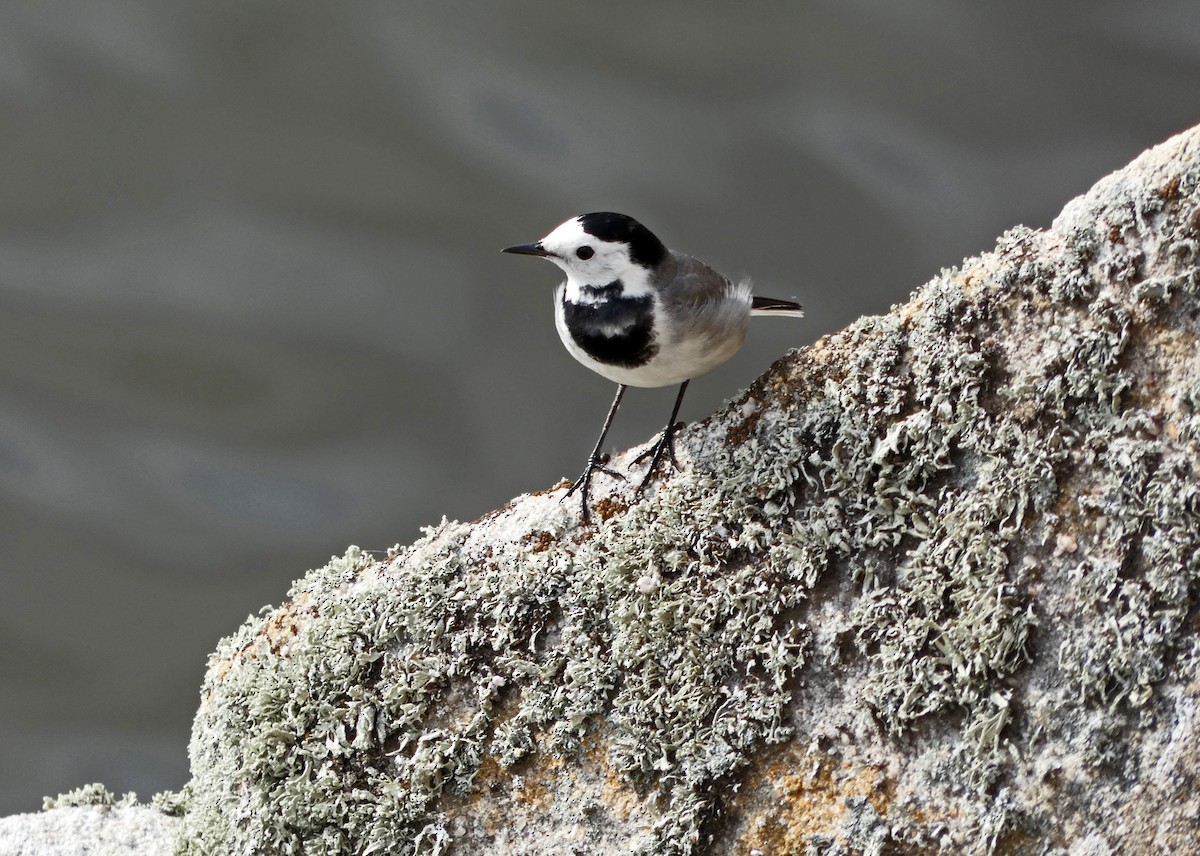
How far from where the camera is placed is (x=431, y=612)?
2.68 metres

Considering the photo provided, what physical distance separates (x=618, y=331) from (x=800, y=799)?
1.41m

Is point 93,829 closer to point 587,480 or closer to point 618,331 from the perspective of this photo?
point 587,480

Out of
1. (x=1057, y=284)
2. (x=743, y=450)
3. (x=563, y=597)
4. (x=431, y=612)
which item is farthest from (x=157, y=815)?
(x=1057, y=284)

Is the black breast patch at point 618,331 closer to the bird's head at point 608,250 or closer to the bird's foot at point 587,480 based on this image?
the bird's head at point 608,250

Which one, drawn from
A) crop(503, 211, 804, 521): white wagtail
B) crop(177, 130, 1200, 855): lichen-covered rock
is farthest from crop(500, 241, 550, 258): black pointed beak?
crop(177, 130, 1200, 855): lichen-covered rock

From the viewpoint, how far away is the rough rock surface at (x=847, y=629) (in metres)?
2.14

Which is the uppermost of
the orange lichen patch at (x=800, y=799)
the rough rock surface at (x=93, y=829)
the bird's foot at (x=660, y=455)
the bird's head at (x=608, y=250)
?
the bird's head at (x=608, y=250)

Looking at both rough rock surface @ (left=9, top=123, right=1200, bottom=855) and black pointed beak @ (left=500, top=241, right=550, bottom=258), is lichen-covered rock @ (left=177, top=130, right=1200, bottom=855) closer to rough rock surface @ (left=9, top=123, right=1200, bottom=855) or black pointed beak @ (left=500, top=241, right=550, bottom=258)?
rough rock surface @ (left=9, top=123, right=1200, bottom=855)

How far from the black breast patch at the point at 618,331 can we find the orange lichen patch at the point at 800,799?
126cm

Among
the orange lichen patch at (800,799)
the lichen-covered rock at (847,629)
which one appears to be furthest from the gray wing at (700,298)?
the orange lichen patch at (800,799)

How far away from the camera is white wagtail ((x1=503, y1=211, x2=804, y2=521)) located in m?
3.15

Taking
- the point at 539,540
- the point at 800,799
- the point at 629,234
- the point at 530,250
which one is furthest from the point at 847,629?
the point at 530,250

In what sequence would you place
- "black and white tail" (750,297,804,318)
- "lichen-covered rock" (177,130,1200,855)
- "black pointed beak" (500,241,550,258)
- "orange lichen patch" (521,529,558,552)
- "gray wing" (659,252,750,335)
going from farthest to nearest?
"black and white tail" (750,297,804,318) → "black pointed beak" (500,241,550,258) → "gray wing" (659,252,750,335) → "orange lichen patch" (521,529,558,552) → "lichen-covered rock" (177,130,1200,855)

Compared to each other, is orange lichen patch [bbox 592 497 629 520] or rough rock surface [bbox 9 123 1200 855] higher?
orange lichen patch [bbox 592 497 629 520]
